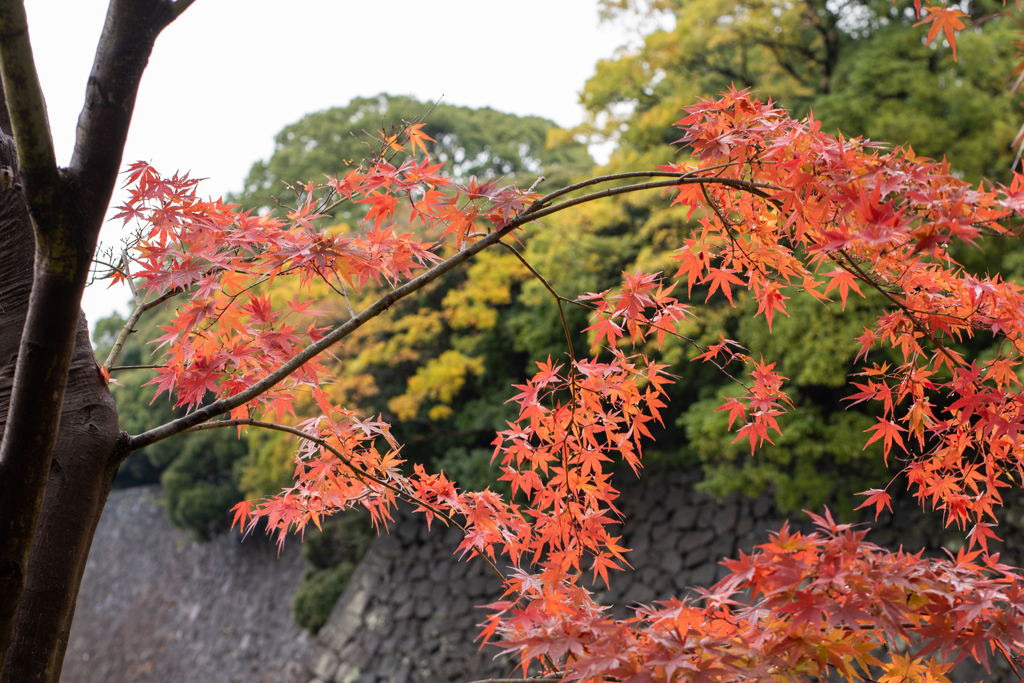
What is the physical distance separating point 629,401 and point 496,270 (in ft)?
16.2

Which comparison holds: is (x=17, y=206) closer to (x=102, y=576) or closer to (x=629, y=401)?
(x=629, y=401)

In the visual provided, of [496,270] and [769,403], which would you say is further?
[496,270]

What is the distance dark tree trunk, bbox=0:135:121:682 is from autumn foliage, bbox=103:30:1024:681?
0.16m

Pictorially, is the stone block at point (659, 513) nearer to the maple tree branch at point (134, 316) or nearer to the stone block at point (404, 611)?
the stone block at point (404, 611)

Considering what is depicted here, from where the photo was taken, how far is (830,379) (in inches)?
162

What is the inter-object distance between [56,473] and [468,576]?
Result: 512 cm

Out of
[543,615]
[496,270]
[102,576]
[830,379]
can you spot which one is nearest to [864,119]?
[830,379]

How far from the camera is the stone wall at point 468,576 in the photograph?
496 centimetres

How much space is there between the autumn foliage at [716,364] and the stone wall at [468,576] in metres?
3.11

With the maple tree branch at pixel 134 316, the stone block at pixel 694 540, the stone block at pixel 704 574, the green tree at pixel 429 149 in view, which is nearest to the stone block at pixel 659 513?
the stone block at pixel 694 540

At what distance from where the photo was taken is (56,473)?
4.18 ft

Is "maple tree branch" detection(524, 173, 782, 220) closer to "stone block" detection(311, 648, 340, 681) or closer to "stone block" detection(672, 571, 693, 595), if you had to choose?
"stone block" detection(672, 571, 693, 595)

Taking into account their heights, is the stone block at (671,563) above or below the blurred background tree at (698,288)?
below

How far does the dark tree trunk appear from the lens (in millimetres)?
1225
